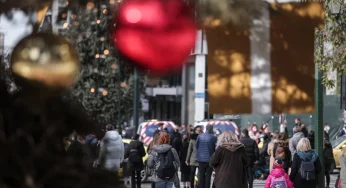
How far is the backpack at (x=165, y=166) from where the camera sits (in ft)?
51.0

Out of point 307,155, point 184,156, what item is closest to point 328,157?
point 184,156

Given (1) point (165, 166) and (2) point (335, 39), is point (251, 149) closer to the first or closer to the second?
(2) point (335, 39)

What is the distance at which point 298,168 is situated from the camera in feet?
47.9

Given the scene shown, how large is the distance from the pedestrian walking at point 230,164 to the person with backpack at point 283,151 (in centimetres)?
278

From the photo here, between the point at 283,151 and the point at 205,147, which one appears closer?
the point at 283,151

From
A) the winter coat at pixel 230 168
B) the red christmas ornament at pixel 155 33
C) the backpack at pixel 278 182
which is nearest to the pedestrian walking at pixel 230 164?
the winter coat at pixel 230 168

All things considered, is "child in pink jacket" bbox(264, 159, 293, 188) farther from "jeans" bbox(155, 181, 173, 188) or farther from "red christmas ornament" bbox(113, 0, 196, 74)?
"red christmas ornament" bbox(113, 0, 196, 74)

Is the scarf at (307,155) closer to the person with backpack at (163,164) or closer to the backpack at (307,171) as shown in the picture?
the backpack at (307,171)

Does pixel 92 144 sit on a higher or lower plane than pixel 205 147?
higher

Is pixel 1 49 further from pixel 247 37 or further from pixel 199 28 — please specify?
pixel 247 37

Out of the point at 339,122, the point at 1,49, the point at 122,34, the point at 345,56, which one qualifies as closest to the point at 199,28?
the point at 122,34

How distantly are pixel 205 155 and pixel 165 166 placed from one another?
2.95 m

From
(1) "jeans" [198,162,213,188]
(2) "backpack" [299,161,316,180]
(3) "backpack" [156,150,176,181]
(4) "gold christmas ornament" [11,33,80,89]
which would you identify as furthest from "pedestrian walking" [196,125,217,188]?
(4) "gold christmas ornament" [11,33,80,89]

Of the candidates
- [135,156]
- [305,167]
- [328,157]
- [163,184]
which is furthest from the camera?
[328,157]
